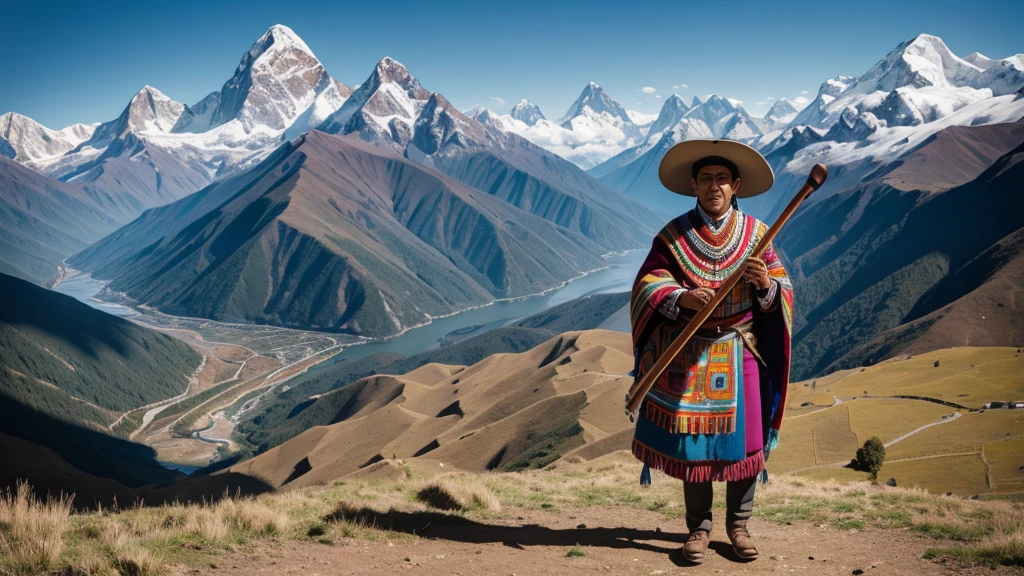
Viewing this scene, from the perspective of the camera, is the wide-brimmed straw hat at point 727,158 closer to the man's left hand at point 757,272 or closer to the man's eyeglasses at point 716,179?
the man's eyeglasses at point 716,179

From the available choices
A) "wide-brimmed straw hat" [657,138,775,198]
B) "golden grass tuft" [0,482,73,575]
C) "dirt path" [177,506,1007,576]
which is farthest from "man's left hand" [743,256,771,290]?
"golden grass tuft" [0,482,73,575]

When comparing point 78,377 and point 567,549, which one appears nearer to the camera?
point 567,549

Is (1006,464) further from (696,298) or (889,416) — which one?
(696,298)

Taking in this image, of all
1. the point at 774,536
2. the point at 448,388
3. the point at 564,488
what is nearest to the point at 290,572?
the point at 774,536

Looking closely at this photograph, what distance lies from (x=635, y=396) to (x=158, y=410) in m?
185

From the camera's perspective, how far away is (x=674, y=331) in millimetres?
8625

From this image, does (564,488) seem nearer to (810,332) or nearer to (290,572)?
(290,572)

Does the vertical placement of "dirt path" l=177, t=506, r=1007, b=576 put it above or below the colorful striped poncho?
below

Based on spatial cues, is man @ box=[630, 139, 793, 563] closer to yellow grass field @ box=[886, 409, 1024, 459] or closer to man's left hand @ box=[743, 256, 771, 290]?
man's left hand @ box=[743, 256, 771, 290]

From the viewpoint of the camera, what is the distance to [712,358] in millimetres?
8570

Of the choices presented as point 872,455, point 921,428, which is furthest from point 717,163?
point 921,428

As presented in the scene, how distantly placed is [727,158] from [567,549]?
580 cm

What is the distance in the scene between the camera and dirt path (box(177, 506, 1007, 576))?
830 centimetres

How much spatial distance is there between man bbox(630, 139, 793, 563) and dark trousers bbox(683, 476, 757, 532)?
1 centimetres
